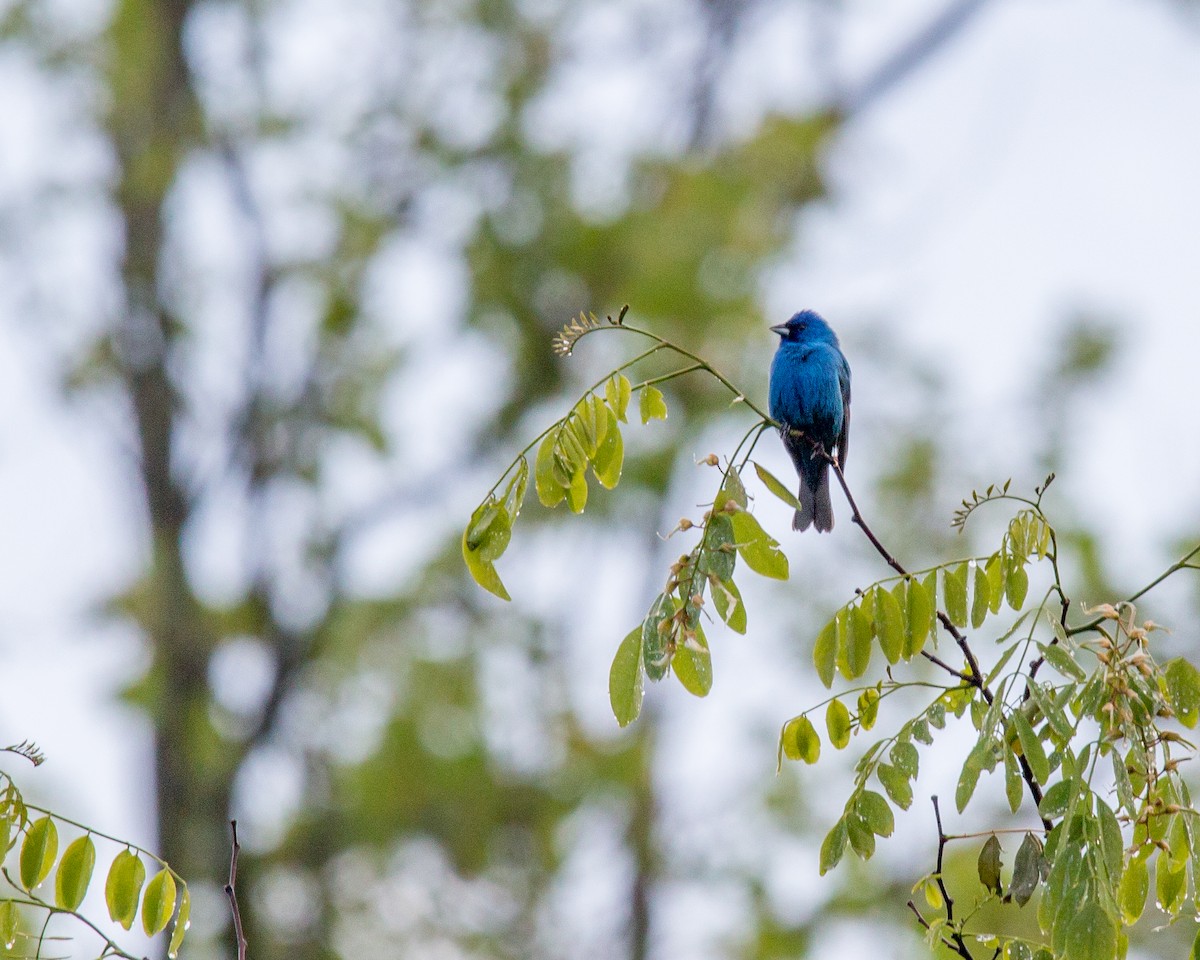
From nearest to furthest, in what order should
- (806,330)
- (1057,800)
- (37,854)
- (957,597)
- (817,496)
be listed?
(1057,800) → (37,854) → (957,597) → (817,496) → (806,330)

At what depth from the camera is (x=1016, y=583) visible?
2.41m

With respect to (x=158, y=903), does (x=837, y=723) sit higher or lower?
higher

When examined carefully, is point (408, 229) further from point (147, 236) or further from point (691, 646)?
point (691, 646)

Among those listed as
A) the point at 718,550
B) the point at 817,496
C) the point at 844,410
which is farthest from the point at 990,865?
the point at 844,410

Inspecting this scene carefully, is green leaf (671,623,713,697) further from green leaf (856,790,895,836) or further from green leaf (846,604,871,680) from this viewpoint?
green leaf (856,790,895,836)

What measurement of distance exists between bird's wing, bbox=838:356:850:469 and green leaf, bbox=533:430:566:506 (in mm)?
2668

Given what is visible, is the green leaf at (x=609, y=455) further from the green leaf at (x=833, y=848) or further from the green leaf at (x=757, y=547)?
the green leaf at (x=833, y=848)

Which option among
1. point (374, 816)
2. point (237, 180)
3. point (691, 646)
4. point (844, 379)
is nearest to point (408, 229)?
point (237, 180)

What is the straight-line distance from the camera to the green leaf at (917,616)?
238 cm

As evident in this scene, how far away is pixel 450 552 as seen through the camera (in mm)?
11859

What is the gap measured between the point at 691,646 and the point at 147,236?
1174 cm

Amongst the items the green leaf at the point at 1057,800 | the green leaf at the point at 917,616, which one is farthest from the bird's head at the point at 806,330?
the green leaf at the point at 1057,800

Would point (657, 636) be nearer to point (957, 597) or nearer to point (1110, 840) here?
point (957, 597)

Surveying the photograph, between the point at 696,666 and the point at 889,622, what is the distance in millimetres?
342
